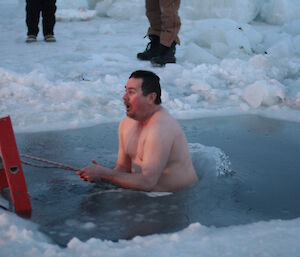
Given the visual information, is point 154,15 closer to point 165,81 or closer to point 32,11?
point 165,81

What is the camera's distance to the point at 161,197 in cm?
318

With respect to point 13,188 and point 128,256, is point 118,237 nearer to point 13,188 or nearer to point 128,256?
point 128,256

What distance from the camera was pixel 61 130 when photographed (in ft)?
15.2

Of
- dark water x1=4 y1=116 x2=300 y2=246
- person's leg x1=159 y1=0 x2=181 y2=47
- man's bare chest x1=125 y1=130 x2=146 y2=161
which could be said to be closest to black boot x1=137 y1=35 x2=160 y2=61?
person's leg x1=159 y1=0 x2=181 y2=47

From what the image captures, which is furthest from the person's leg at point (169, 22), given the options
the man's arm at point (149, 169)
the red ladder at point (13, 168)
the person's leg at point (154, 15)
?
the red ladder at point (13, 168)

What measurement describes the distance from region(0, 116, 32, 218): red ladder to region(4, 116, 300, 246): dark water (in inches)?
3.7

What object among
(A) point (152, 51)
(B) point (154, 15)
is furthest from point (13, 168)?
(A) point (152, 51)

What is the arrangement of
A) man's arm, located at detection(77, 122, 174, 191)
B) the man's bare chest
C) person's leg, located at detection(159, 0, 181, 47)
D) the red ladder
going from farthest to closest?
person's leg, located at detection(159, 0, 181, 47)
the man's bare chest
man's arm, located at detection(77, 122, 174, 191)
the red ladder

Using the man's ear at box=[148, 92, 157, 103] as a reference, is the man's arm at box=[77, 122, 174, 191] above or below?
below

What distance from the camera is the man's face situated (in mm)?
3074

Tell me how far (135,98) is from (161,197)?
0.66 m

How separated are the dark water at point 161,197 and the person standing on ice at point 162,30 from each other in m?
2.15

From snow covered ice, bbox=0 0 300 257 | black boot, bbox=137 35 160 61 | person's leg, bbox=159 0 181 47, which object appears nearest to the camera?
snow covered ice, bbox=0 0 300 257

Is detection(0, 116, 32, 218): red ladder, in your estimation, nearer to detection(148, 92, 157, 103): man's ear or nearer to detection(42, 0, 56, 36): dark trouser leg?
detection(148, 92, 157, 103): man's ear
